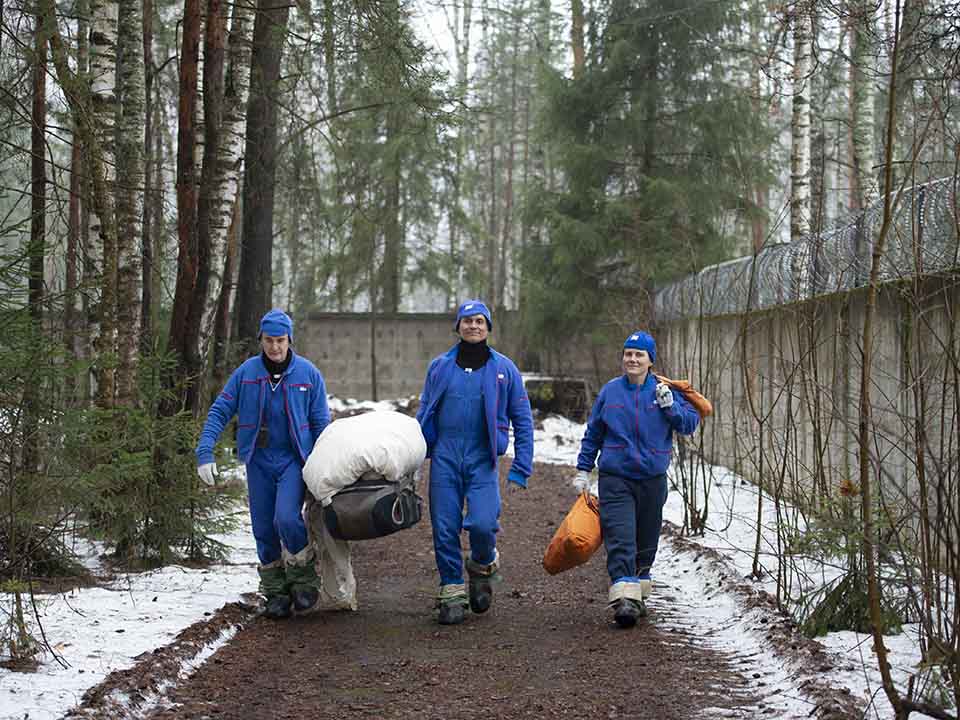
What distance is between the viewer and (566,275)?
84.0 feet

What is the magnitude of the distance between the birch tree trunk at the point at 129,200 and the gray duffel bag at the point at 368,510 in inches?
100

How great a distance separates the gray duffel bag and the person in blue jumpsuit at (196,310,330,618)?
400 mm

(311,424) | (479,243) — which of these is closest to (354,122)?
(311,424)

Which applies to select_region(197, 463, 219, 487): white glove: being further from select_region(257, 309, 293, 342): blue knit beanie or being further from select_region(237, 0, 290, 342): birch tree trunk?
select_region(237, 0, 290, 342): birch tree trunk

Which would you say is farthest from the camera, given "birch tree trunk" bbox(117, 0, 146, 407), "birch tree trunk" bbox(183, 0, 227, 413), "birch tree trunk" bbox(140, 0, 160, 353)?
"birch tree trunk" bbox(140, 0, 160, 353)

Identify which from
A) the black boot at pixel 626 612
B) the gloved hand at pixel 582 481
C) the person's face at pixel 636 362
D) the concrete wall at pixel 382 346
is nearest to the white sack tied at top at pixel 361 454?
the gloved hand at pixel 582 481

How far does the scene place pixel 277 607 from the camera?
7848 mm

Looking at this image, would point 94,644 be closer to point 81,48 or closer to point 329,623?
point 329,623

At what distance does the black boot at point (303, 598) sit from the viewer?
790cm

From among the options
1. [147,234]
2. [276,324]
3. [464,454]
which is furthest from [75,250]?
[464,454]

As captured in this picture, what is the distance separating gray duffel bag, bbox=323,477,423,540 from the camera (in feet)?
24.5

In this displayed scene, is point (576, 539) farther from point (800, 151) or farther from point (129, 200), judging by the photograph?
point (800, 151)

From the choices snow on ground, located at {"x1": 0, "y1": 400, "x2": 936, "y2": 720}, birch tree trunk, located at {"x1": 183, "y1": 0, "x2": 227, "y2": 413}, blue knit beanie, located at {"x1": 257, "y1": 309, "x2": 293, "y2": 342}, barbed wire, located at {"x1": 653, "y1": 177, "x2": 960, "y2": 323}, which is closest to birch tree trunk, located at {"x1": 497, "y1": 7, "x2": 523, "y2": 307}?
birch tree trunk, located at {"x1": 183, "y1": 0, "x2": 227, "y2": 413}

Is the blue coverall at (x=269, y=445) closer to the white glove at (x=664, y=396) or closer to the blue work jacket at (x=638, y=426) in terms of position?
the blue work jacket at (x=638, y=426)
